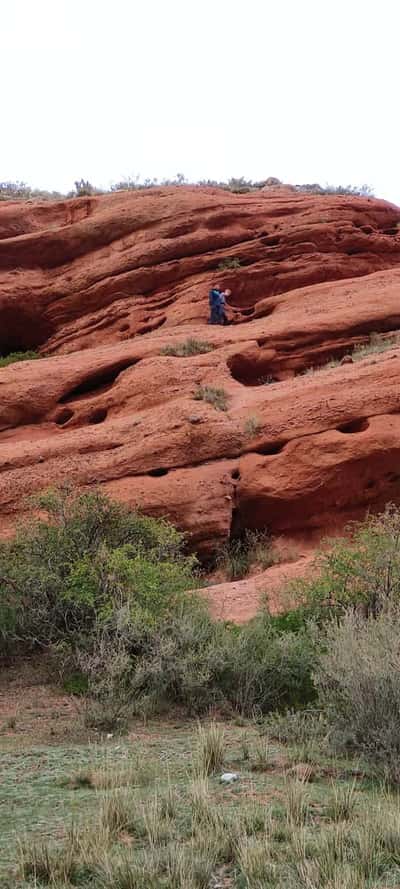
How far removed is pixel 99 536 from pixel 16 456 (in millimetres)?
3847

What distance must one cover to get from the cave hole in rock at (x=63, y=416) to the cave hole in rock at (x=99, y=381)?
302 mm

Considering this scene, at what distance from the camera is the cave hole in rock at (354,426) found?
40.4 ft

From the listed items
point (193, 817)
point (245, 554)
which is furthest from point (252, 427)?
point (193, 817)

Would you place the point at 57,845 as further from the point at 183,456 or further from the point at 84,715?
the point at 183,456

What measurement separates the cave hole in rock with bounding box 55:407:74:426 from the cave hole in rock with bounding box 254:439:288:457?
431 cm

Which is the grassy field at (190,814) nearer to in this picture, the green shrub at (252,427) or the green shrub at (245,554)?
the green shrub at (245,554)

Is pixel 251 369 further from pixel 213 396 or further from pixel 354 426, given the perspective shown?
pixel 354 426

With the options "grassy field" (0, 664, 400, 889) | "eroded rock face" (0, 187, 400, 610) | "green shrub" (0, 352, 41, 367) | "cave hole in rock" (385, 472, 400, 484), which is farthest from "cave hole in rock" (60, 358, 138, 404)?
"grassy field" (0, 664, 400, 889)

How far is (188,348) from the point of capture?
15430mm

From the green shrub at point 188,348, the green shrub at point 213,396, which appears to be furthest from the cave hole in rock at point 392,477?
the green shrub at point 188,348

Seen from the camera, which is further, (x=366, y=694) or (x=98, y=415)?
(x=98, y=415)

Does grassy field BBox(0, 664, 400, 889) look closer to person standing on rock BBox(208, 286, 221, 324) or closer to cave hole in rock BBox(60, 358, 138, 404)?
cave hole in rock BBox(60, 358, 138, 404)

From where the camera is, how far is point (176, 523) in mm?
11953

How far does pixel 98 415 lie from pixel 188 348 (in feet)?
6.88
